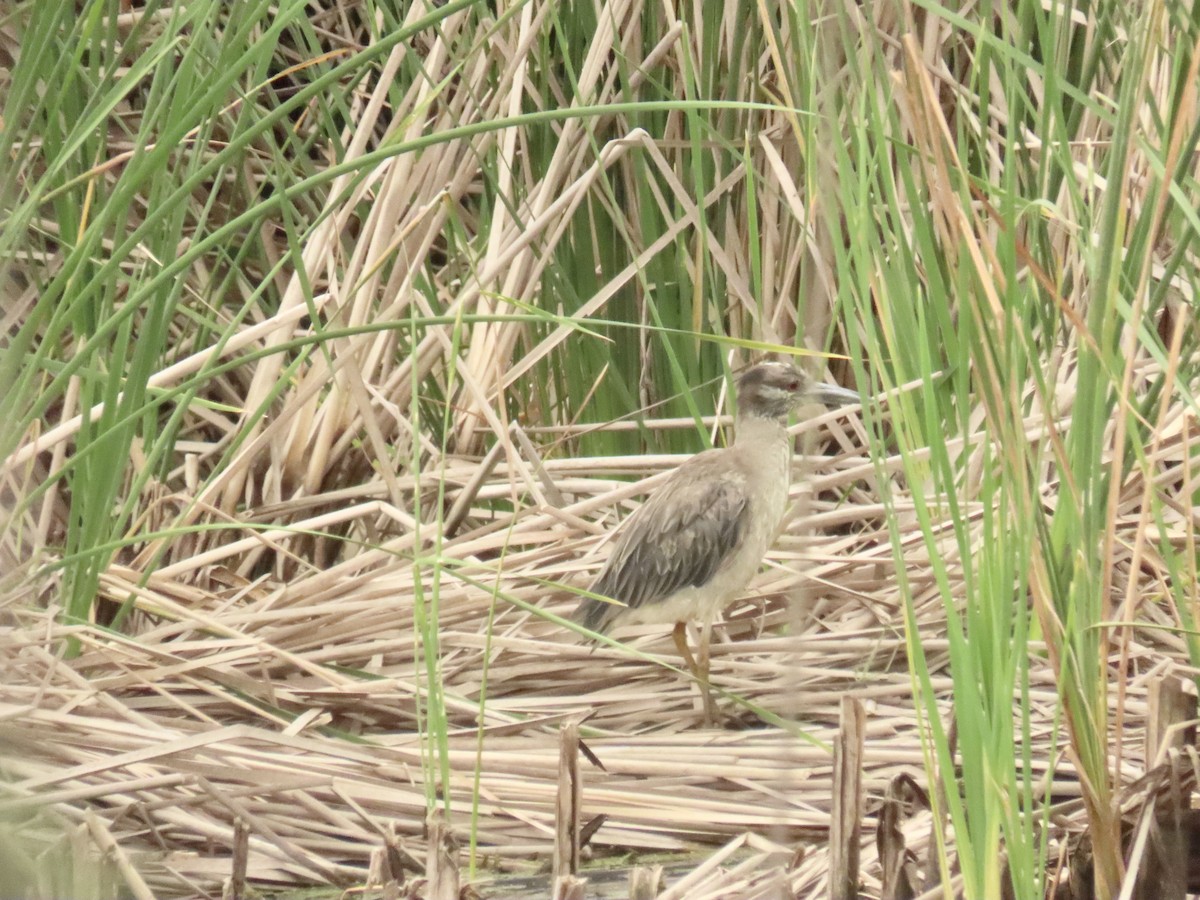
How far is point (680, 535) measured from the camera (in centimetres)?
383

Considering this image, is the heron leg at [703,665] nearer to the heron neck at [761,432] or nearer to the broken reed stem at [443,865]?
the heron neck at [761,432]

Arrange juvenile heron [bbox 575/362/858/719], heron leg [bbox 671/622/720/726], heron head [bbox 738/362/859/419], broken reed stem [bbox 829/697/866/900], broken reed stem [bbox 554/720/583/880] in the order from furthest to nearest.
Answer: heron head [bbox 738/362/859/419] → juvenile heron [bbox 575/362/858/719] → heron leg [bbox 671/622/720/726] → broken reed stem [bbox 554/720/583/880] → broken reed stem [bbox 829/697/866/900]

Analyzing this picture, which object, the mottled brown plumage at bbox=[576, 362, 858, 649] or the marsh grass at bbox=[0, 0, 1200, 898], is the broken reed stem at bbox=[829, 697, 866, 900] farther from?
the mottled brown plumage at bbox=[576, 362, 858, 649]

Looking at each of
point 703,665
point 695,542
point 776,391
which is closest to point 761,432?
point 776,391

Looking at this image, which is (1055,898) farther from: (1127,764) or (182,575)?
(182,575)

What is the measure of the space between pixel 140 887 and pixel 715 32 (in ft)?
8.75

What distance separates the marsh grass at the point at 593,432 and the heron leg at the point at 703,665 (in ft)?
0.19

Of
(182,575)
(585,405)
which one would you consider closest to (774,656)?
(585,405)

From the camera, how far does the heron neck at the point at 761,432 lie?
13.4ft

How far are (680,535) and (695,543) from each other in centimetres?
4

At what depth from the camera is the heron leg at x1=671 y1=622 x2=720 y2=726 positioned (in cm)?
331

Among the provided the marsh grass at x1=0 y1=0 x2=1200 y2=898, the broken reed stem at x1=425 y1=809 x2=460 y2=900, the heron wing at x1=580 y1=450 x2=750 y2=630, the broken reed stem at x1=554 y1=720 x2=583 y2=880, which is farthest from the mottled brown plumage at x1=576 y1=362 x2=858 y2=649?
the broken reed stem at x1=425 y1=809 x2=460 y2=900

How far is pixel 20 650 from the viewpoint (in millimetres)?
3066

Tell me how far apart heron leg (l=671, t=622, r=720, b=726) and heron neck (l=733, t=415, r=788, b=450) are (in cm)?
54
